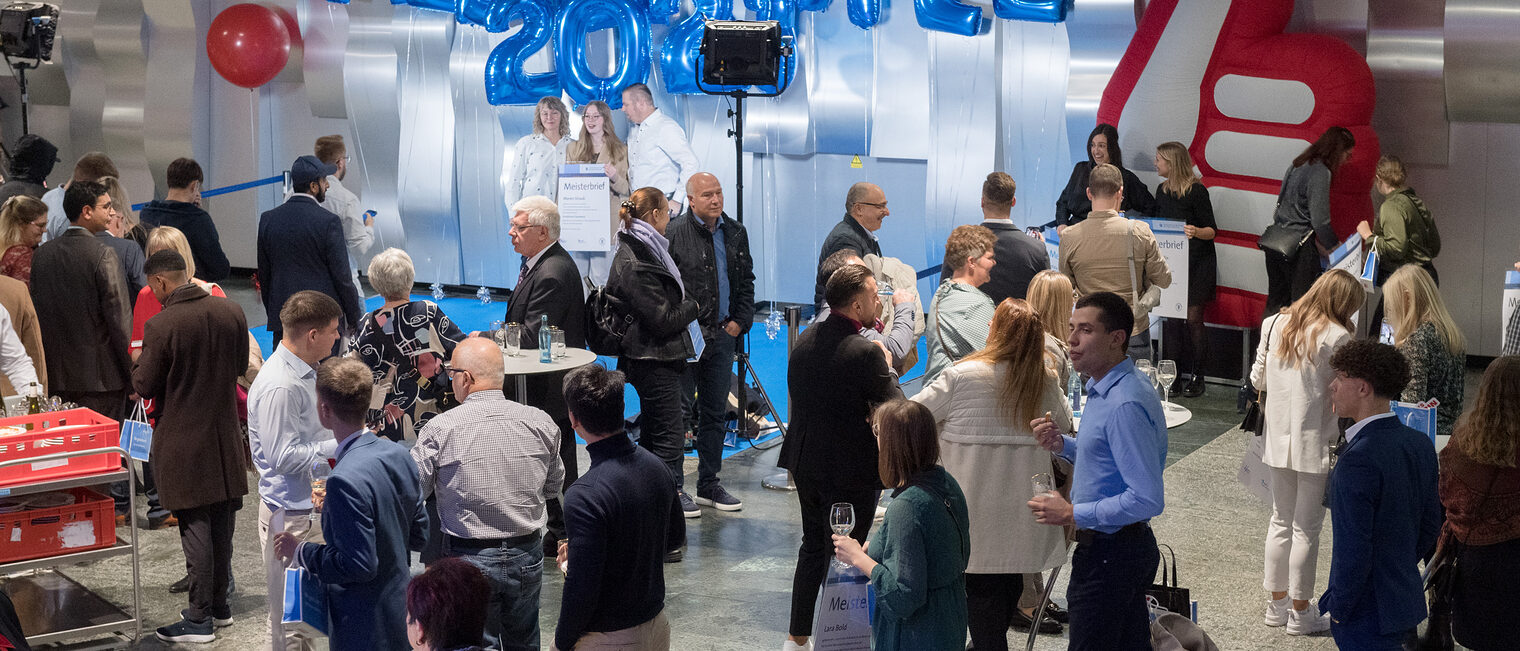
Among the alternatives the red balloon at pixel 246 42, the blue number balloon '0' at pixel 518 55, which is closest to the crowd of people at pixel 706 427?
the blue number balloon '0' at pixel 518 55

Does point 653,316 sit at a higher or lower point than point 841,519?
higher

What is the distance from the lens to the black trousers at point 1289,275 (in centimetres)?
799

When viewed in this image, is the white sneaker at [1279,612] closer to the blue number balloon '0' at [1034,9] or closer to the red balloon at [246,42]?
the blue number balloon '0' at [1034,9]

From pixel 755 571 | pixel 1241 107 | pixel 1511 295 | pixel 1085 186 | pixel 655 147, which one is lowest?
pixel 755 571

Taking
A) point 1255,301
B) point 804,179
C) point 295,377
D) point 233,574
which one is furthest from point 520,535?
point 804,179

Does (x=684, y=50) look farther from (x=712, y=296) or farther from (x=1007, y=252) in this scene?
(x=1007, y=252)

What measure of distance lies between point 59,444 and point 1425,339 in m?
4.96

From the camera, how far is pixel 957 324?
5.06 m

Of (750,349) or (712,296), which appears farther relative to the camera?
(750,349)

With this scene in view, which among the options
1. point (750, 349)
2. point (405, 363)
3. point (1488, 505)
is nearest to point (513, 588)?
point (405, 363)

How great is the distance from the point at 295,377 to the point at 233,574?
1.83 meters

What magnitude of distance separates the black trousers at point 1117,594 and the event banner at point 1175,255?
4.93m

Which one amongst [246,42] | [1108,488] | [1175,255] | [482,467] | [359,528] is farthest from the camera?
[246,42]

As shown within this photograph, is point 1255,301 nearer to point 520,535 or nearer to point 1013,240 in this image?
point 1013,240
